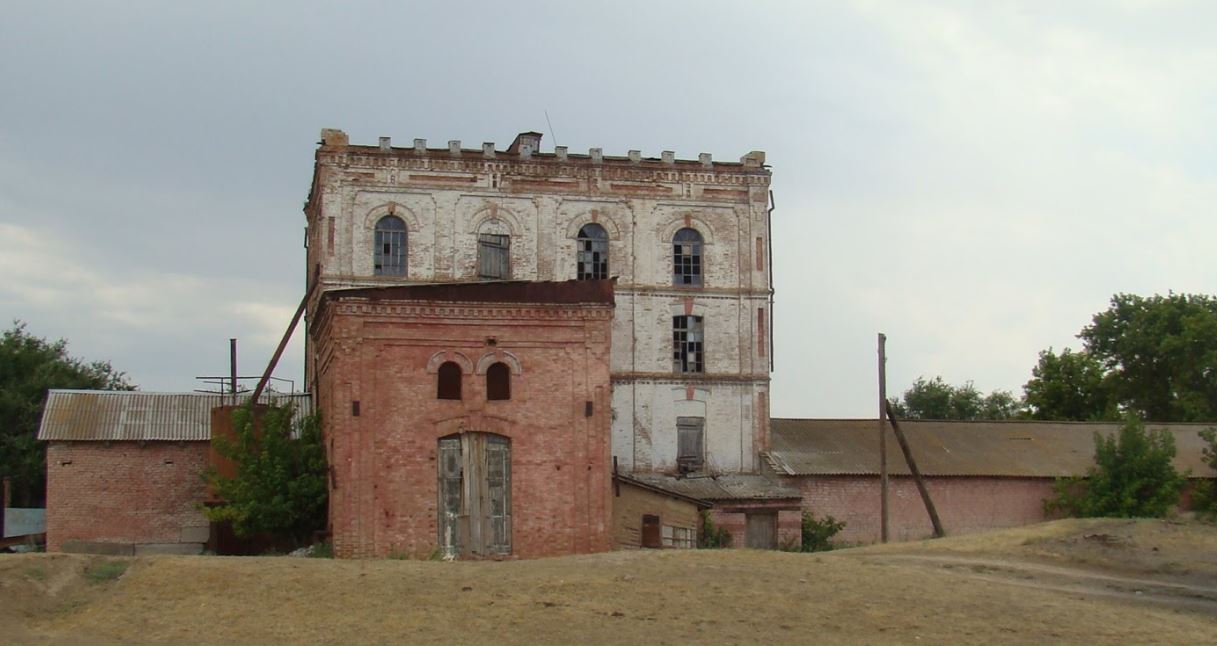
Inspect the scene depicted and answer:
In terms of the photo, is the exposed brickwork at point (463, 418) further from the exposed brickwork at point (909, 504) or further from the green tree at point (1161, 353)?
the green tree at point (1161, 353)

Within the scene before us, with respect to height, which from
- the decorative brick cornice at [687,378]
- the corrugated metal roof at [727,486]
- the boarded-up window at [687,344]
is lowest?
the corrugated metal roof at [727,486]

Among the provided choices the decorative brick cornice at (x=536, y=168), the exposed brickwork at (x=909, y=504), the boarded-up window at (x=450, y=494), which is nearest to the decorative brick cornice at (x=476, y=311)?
the boarded-up window at (x=450, y=494)

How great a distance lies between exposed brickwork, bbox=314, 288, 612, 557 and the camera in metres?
29.8

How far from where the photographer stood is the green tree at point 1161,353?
5378 cm

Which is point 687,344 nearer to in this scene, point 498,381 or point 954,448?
point 954,448

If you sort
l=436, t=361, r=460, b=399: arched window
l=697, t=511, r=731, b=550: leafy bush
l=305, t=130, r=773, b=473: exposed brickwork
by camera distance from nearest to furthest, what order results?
l=436, t=361, r=460, b=399: arched window → l=697, t=511, r=731, b=550: leafy bush → l=305, t=130, r=773, b=473: exposed brickwork

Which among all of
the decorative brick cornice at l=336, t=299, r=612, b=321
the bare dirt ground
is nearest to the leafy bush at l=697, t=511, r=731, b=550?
the decorative brick cornice at l=336, t=299, r=612, b=321

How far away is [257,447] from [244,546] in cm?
320

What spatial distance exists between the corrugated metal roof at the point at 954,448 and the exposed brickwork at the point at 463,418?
11728 millimetres

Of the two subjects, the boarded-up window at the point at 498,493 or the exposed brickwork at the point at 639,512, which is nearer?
the boarded-up window at the point at 498,493

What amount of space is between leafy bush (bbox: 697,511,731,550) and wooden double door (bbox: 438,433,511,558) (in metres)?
8.36

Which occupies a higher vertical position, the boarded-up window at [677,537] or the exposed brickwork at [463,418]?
the exposed brickwork at [463,418]

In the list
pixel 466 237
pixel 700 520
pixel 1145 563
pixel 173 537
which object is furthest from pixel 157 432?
pixel 1145 563

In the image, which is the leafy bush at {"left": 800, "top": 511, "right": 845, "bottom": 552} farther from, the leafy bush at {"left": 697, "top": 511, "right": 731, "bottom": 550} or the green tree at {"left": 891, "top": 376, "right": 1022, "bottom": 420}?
the green tree at {"left": 891, "top": 376, "right": 1022, "bottom": 420}
